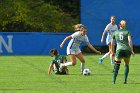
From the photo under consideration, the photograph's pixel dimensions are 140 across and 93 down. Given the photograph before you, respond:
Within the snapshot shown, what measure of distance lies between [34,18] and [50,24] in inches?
47.4

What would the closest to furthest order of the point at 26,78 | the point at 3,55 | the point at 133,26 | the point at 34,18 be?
1. the point at 26,78
2. the point at 3,55
3. the point at 133,26
4. the point at 34,18

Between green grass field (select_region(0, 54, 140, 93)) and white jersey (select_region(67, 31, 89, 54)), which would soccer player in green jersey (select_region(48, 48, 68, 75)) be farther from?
white jersey (select_region(67, 31, 89, 54))

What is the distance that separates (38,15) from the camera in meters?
42.9

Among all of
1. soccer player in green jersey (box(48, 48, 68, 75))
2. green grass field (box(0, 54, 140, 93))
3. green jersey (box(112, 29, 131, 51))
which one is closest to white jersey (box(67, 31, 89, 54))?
soccer player in green jersey (box(48, 48, 68, 75))

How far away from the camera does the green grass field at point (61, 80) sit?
16.9 meters

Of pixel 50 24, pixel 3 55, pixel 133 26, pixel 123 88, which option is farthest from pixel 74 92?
pixel 50 24

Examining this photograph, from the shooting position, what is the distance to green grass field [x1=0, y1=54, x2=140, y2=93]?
666 inches

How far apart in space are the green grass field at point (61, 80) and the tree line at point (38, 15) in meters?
14.5

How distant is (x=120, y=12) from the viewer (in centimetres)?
3638

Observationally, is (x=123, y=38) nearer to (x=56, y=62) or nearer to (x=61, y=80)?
(x=61, y=80)

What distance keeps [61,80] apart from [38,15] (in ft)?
77.5

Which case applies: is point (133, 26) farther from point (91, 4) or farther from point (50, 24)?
point (50, 24)

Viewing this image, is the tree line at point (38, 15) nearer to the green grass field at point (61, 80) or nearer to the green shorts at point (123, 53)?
the green grass field at point (61, 80)

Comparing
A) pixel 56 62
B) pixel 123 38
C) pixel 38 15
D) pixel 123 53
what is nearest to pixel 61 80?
pixel 56 62
